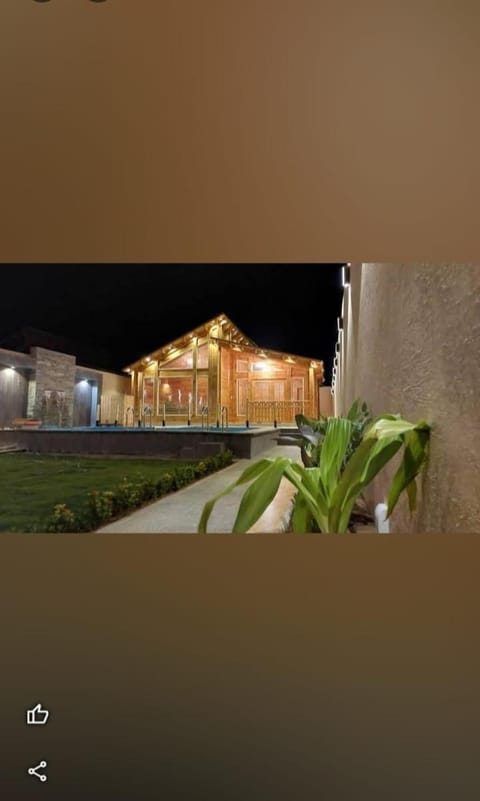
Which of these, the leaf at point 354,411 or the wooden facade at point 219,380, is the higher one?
the wooden facade at point 219,380

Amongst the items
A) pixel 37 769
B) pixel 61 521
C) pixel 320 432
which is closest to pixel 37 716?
pixel 37 769

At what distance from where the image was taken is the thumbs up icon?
1.25 m

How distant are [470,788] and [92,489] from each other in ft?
4.29

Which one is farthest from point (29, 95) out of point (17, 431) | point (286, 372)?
point (286, 372)

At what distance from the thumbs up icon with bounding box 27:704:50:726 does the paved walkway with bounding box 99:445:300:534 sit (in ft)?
1.64

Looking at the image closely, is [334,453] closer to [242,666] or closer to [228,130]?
[242,666]

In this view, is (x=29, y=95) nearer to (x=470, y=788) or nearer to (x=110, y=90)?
(x=110, y=90)

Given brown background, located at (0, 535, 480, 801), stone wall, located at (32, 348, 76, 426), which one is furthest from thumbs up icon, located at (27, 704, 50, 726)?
stone wall, located at (32, 348, 76, 426)

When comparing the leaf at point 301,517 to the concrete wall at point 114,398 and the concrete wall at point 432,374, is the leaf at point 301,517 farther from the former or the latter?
the concrete wall at point 114,398

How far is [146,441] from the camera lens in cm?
158

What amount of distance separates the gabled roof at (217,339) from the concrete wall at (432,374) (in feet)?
0.98

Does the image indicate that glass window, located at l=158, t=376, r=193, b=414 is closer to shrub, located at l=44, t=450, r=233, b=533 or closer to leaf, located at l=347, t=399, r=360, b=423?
shrub, located at l=44, t=450, r=233, b=533

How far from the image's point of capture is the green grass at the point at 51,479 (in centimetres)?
139

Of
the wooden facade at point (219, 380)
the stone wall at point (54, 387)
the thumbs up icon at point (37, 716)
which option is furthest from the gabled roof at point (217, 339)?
the thumbs up icon at point (37, 716)
